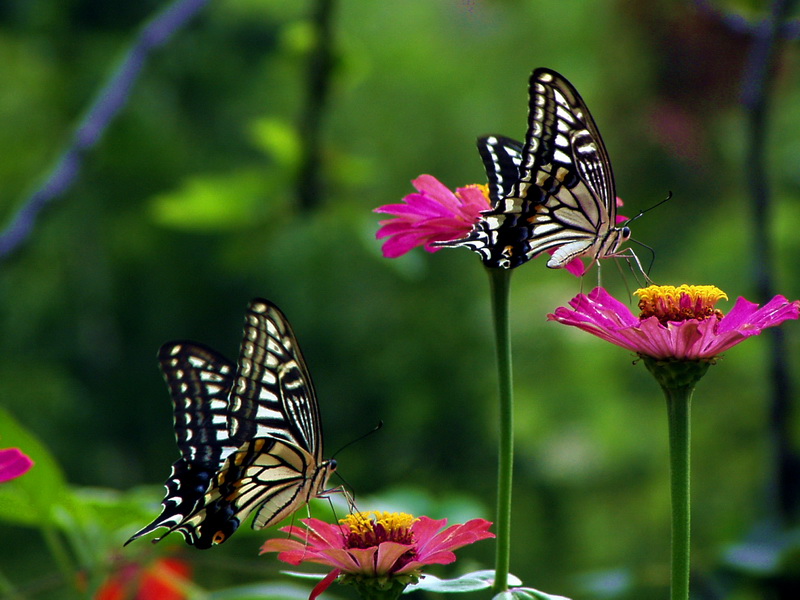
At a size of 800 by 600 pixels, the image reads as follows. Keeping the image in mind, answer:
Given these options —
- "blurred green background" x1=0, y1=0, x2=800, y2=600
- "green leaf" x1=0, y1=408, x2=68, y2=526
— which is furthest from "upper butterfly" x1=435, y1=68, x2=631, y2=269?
"blurred green background" x1=0, y1=0, x2=800, y2=600

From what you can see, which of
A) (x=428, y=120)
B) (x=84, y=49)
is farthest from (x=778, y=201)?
(x=84, y=49)

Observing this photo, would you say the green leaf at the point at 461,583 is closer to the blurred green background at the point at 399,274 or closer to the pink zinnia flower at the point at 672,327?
the pink zinnia flower at the point at 672,327

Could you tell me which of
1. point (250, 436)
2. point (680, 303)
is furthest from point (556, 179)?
point (250, 436)

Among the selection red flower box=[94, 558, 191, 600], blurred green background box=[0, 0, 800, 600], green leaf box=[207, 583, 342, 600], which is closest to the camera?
green leaf box=[207, 583, 342, 600]

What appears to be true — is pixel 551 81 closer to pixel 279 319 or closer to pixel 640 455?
pixel 279 319

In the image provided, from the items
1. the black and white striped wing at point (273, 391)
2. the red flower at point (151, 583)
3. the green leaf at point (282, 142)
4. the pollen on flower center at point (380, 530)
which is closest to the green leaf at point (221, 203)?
the green leaf at point (282, 142)

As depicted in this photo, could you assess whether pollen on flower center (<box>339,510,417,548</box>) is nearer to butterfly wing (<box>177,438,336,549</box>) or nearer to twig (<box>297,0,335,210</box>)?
butterfly wing (<box>177,438,336,549</box>)

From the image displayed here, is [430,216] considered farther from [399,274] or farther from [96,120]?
[399,274]
